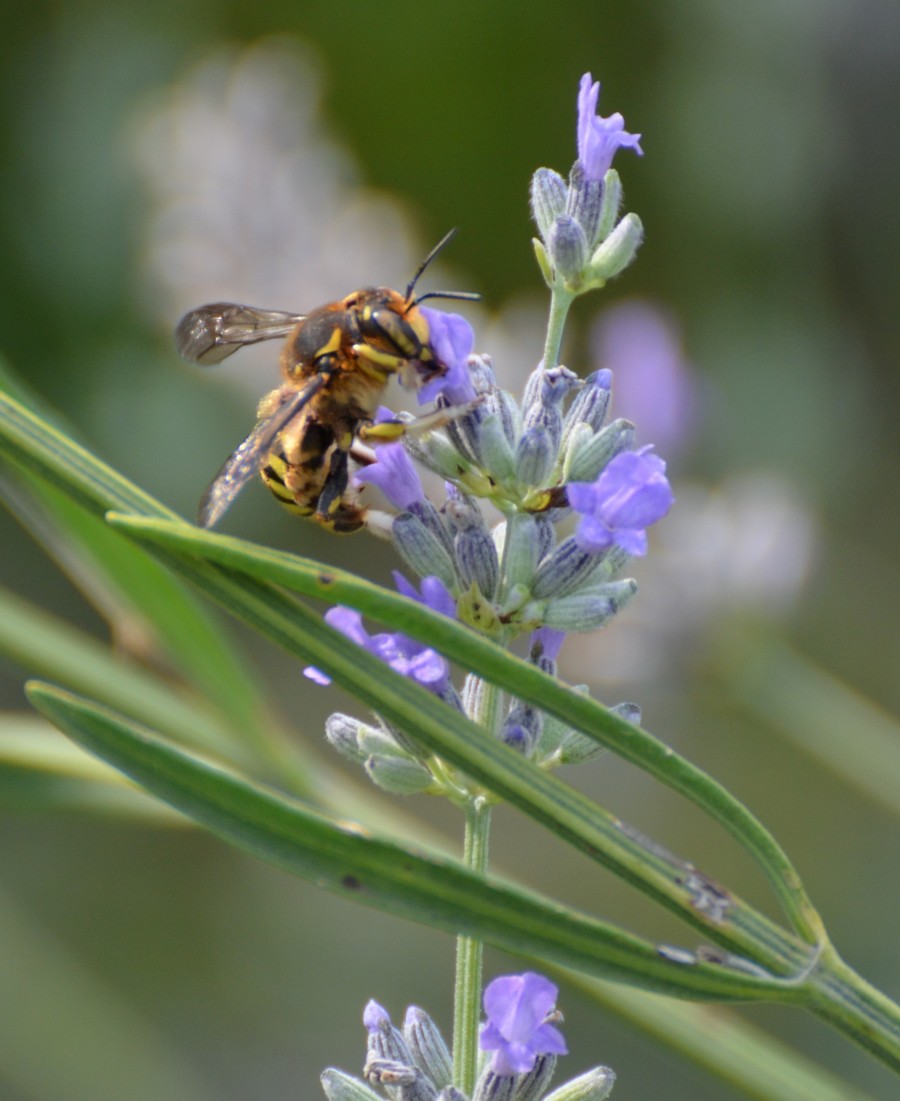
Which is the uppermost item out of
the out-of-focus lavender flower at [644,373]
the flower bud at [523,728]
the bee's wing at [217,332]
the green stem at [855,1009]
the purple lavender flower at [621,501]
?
the out-of-focus lavender flower at [644,373]

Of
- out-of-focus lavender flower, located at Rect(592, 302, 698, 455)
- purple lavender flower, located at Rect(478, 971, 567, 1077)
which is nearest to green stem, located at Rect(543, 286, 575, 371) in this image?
Result: purple lavender flower, located at Rect(478, 971, 567, 1077)

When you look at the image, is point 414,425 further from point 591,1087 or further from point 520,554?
point 591,1087

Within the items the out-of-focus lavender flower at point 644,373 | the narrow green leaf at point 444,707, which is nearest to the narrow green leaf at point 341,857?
the narrow green leaf at point 444,707

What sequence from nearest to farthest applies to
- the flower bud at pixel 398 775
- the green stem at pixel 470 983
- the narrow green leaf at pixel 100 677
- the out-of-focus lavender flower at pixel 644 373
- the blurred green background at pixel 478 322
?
the green stem at pixel 470 983
the flower bud at pixel 398 775
the narrow green leaf at pixel 100 677
the out-of-focus lavender flower at pixel 644 373
the blurred green background at pixel 478 322

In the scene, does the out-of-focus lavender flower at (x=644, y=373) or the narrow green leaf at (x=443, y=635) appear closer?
the narrow green leaf at (x=443, y=635)

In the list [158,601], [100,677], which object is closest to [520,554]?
[158,601]

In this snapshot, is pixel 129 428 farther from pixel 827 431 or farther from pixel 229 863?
pixel 827 431

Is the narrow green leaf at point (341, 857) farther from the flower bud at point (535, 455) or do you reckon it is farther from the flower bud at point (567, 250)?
the flower bud at point (567, 250)
